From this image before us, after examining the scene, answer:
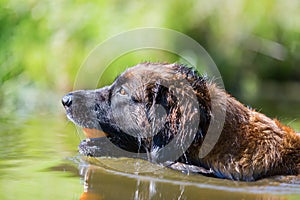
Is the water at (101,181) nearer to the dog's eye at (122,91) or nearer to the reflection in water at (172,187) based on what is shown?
the reflection in water at (172,187)

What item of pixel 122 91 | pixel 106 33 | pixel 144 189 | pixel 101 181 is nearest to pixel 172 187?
pixel 144 189

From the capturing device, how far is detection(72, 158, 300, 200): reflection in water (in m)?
5.87

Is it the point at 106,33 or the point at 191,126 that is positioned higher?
the point at 106,33

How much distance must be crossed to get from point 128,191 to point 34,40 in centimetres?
621

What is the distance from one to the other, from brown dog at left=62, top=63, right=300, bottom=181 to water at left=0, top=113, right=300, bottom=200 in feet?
0.56

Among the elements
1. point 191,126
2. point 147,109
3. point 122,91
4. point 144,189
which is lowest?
point 144,189

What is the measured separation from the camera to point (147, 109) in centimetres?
637

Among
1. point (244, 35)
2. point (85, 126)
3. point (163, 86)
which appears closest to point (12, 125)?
point (85, 126)

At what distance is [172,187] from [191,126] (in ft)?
1.91

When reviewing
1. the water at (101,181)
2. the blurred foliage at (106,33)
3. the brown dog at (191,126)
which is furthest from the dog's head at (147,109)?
the blurred foliage at (106,33)

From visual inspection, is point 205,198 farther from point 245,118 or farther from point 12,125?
point 12,125

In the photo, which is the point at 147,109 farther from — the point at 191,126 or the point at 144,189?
the point at 144,189

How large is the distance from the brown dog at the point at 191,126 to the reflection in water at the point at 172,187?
122mm

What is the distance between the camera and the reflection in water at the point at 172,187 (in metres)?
5.87
